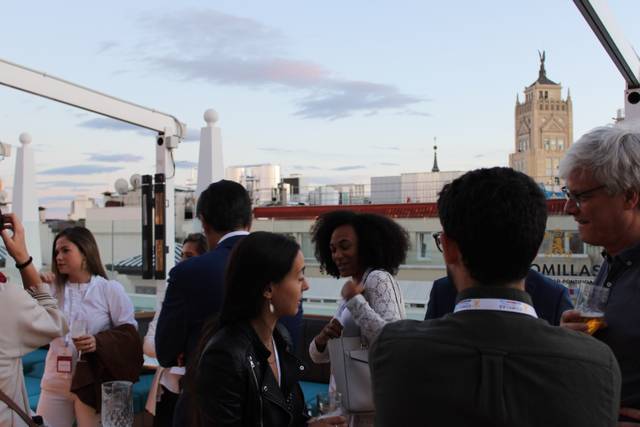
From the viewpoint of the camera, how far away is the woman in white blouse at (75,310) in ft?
11.0

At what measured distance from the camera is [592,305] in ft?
5.13

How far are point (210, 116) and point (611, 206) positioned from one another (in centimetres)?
587

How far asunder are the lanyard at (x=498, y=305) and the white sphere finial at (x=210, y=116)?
249 inches

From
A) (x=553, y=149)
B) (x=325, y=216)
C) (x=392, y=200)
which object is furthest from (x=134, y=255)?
(x=553, y=149)

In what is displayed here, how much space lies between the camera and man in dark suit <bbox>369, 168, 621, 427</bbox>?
1.03 m

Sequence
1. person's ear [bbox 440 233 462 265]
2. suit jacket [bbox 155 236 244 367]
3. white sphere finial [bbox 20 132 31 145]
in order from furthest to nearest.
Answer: white sphere finial [bbox 20 132 31 145], suit jacket [bbox 155 236 244 367], person's ear [bbox 440 233 462 265]

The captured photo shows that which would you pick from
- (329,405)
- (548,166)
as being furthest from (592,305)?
(548,166)

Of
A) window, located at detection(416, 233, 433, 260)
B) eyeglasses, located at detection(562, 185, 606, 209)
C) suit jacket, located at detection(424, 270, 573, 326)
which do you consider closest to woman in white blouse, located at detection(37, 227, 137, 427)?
suit jacket, located at detection(424, 270, 573, 326)

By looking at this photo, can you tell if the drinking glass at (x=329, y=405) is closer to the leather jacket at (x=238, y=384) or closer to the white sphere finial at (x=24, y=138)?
→ the leather jacket at (x=238, y=384)

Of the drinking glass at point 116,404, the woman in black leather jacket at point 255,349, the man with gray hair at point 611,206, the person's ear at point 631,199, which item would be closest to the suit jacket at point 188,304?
the drinking glass at point 116,404

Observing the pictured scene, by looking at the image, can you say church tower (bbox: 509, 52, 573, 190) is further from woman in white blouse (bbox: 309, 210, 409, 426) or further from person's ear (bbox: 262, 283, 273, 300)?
person's ear (bbox: 262, 283, 273, 300)

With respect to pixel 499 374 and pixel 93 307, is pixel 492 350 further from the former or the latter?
pixel 93 307

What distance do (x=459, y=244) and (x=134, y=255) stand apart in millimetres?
15192

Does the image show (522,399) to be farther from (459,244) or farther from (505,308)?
(459,244)
